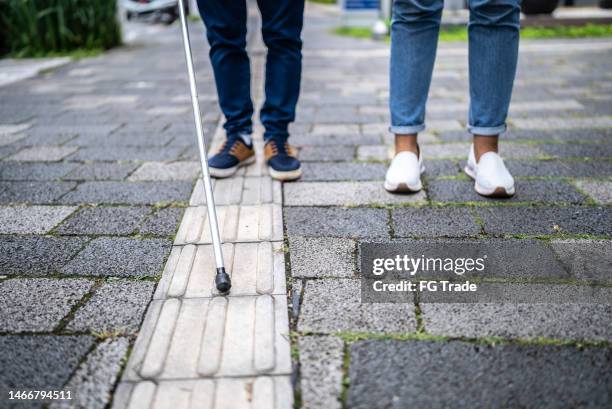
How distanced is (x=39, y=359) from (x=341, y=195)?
124 centimetres

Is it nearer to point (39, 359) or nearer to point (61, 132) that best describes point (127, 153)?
point (61, 132)

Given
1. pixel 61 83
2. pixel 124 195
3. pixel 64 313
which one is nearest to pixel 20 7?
pixel 61 83

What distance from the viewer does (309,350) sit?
1.17 m

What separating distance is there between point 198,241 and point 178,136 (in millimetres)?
1435

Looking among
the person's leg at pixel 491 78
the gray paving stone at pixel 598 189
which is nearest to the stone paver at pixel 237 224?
the person's leg at pixel 491 78

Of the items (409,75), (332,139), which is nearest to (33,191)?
(332,139)

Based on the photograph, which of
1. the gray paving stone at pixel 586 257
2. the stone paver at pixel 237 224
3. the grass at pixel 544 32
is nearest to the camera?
the gray paving stone at pixel 586 257

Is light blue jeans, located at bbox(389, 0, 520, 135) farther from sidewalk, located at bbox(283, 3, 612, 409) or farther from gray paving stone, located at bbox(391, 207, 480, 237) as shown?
gray paving stone, located at bbox(391, 207, 480, 237)

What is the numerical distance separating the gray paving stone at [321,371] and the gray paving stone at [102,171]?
4.84 feet

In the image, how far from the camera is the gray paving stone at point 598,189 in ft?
6.51

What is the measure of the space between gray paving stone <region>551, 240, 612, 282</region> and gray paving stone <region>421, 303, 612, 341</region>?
168 millimetres

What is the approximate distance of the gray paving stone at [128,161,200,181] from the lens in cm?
232

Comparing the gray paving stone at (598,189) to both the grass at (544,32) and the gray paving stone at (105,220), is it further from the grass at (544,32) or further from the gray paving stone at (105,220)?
the grass at (544,32)

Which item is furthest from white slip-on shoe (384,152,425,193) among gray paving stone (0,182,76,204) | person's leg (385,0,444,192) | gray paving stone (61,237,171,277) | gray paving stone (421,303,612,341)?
gray paving stone (0,182,76,204)
